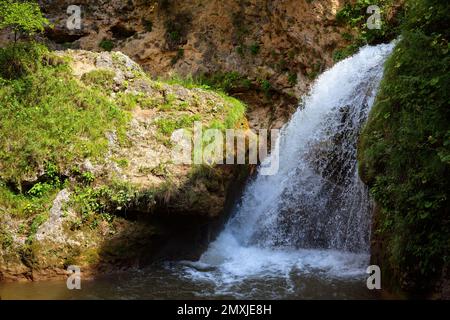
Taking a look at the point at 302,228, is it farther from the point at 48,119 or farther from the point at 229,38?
the point at 229,38

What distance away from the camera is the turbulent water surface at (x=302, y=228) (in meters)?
7.20

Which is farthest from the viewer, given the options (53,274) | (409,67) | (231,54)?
(231,54)

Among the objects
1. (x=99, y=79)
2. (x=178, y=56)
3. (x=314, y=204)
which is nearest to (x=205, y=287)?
(x=314, y=204)

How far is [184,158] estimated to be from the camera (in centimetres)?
935

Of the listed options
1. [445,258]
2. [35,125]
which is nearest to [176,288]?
[445,258]

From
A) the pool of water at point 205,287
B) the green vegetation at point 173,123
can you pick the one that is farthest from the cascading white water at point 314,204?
the green vegetation at point 173,123

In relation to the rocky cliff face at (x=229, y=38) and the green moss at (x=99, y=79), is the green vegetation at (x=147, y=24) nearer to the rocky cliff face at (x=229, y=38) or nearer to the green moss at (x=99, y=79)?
the rocky cliff face at (x=229, y=38)

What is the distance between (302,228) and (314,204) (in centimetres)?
61

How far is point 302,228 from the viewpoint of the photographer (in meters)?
10.0

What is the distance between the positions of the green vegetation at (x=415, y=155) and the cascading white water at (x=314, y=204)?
163 centimetres

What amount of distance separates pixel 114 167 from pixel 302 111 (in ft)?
18.4

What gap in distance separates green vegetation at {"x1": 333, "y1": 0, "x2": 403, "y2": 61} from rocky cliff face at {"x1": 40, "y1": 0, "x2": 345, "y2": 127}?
297mm

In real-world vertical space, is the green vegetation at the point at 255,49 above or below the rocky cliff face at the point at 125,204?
above

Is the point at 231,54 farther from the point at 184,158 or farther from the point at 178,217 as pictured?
the point at 178,217
